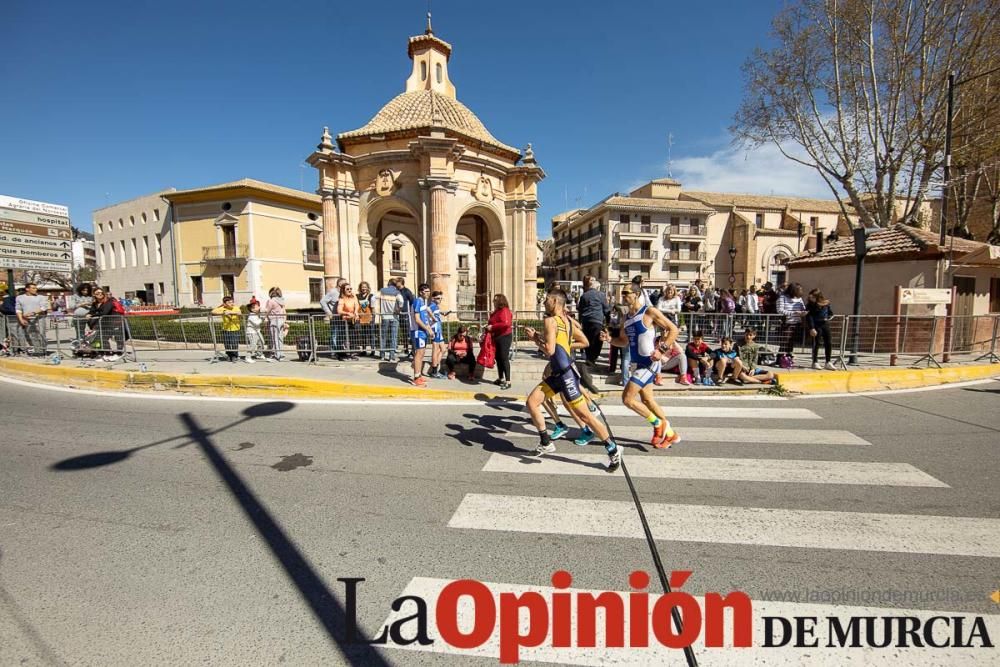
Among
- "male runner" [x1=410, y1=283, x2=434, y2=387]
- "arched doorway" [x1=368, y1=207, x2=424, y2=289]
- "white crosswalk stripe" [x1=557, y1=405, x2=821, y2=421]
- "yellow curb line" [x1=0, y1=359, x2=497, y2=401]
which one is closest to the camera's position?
"white crosswalk stripe" [x1=557, y1=405, x2=821, y2=421]

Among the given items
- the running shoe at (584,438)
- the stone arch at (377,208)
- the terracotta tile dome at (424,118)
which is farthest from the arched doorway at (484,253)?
the running shoe at (584,438)

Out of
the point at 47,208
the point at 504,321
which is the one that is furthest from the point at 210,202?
the point at 504,321

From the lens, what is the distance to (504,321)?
7.87 metres

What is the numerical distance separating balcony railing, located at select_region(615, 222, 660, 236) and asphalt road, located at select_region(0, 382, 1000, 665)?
43173 mm

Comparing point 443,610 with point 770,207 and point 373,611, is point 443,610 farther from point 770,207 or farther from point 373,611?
point 770,207

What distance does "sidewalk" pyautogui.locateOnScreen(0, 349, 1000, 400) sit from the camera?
7.69 meters

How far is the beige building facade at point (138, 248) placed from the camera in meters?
40.2

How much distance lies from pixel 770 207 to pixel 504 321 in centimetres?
5320

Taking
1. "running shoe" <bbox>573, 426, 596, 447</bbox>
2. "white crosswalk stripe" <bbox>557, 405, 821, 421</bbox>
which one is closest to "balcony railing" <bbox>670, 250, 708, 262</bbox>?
"white crosswalk stripe" <bbox>557, 405, 821, 421</bbox>

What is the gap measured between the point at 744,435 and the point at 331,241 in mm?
17124

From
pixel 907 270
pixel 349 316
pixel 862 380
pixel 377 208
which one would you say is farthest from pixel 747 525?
pixel 377 208

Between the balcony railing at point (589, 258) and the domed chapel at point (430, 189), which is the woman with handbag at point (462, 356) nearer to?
the domed chapel at point (430, 189)

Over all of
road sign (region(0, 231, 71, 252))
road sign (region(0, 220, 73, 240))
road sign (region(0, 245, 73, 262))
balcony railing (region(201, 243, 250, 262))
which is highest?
balcony railing (region(201, 243, 250, 262))

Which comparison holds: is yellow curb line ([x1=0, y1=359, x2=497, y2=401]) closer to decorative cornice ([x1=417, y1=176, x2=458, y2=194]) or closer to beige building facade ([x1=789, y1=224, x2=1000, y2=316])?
decorative cornice ([x1=417, y1=176, x2=458, y2=194])
